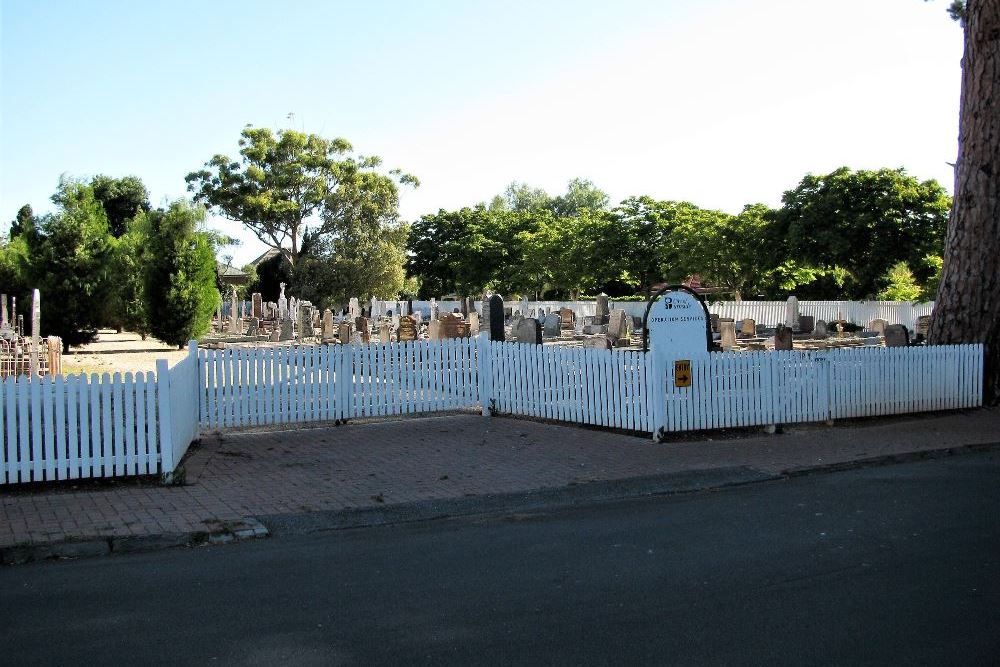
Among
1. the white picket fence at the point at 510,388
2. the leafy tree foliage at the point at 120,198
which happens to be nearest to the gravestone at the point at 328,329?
the white picket fence at the point at 510,388

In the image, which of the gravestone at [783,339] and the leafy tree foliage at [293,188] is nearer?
the gravestone at [783,339]

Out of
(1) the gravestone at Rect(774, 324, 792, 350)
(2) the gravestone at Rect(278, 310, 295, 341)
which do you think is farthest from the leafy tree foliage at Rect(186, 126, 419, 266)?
(1) the gravestone at Rect(774, 324, 792, 350)

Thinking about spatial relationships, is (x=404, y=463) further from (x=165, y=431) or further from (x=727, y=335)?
(x=727, y=335)

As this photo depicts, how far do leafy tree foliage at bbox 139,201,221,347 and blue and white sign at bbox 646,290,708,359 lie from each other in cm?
1953

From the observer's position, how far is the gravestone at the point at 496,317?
750 inches

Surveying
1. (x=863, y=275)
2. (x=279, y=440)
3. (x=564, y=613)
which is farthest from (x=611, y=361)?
(x=863, y=275)

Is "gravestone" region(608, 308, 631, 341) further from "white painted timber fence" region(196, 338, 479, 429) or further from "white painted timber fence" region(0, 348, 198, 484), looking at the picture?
"white painted timber fence" region(0, 348, 198, 484)

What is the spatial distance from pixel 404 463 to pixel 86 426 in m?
3.36

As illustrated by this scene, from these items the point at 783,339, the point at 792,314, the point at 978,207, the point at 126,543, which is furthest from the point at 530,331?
the point at 792,314

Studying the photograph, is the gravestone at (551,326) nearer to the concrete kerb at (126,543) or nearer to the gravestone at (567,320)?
the gravestone at (567,320)

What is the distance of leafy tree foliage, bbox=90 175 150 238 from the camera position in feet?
217

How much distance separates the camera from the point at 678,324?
12.9m

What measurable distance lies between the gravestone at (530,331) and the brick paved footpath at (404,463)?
4270 millimetres

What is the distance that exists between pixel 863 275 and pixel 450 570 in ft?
133
